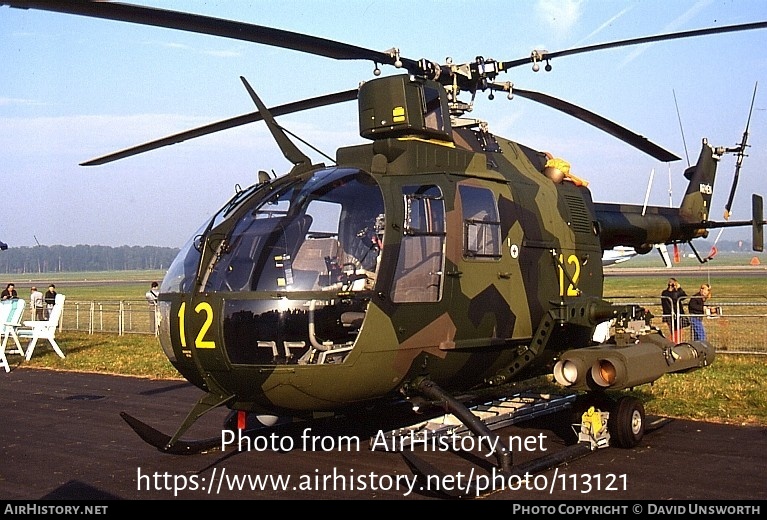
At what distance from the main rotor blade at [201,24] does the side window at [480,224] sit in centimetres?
183

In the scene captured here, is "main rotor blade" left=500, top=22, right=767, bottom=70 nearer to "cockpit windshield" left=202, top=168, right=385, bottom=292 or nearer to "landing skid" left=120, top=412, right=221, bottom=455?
"cockpit windshield" left=202, top=168, right=385, bottom=292

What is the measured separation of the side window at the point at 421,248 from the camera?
7715mm

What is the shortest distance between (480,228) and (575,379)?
1.89 meters

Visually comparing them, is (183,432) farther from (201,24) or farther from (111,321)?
(111,321)

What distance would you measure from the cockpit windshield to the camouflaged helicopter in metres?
0.02

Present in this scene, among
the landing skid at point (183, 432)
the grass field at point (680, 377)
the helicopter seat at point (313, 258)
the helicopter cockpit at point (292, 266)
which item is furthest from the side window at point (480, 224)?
the grass field at point (680, 377)

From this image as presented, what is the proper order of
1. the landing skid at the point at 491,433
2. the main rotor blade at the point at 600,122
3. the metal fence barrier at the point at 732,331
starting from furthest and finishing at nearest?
the metal fence barrier at the point at 732,331
the main rotor blade at the point at 600,122
the landing skid at the point at 491,433

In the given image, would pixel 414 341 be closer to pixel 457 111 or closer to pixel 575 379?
pixel 575 379

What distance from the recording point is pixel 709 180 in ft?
45.6

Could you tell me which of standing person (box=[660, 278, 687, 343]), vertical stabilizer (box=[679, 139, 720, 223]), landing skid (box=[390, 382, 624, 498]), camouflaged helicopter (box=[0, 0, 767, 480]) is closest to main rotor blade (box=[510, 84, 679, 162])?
camouflaged helicopter (box=[0, 0, 767, 480])

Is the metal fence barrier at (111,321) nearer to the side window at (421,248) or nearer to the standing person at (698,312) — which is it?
the standing person at (698,312)

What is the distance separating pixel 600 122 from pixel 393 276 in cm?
463

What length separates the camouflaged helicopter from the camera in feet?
23.8

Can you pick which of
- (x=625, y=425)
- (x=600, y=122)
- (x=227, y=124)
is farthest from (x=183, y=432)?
(x=600, y=122)
